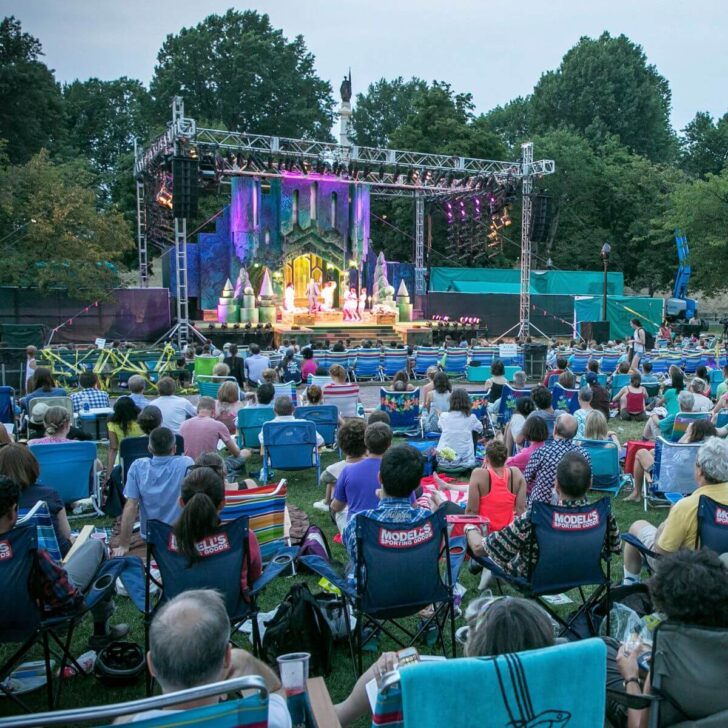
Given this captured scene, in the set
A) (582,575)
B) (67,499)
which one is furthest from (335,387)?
(582,575)

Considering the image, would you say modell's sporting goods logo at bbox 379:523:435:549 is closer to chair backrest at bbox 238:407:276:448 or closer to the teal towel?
the teal towel

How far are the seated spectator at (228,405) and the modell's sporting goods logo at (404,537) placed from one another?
4.49 meters

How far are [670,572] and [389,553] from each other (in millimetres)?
1382

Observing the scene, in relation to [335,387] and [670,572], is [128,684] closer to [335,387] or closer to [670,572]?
[670,572]

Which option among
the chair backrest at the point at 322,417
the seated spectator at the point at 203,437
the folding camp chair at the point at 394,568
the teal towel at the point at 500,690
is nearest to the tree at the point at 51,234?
the chair backrest at the point at 322,417

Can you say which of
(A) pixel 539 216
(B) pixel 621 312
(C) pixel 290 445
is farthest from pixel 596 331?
(C) pixel 290 445

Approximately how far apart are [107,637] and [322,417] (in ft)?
14.0

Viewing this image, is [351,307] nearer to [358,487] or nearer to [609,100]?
[358,487]

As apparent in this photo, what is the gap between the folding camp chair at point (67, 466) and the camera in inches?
209

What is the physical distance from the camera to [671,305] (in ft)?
105

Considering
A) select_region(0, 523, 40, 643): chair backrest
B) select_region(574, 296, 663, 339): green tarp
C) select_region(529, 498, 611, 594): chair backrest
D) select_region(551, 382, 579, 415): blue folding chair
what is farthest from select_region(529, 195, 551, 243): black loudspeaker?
select_region(0, 523, 40, 643): chair backrest

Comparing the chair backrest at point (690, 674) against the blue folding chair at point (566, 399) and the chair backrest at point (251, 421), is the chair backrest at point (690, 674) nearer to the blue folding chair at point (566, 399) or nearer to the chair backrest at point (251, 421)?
the chair backrest at point (251, 421)

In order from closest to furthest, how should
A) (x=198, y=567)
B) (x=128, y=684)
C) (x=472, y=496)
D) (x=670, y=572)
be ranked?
(x=670, y=572) → (x=198, y=567) → (x=128, y=684) → (x=472, y=496)

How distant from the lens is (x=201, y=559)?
10.4 ft
